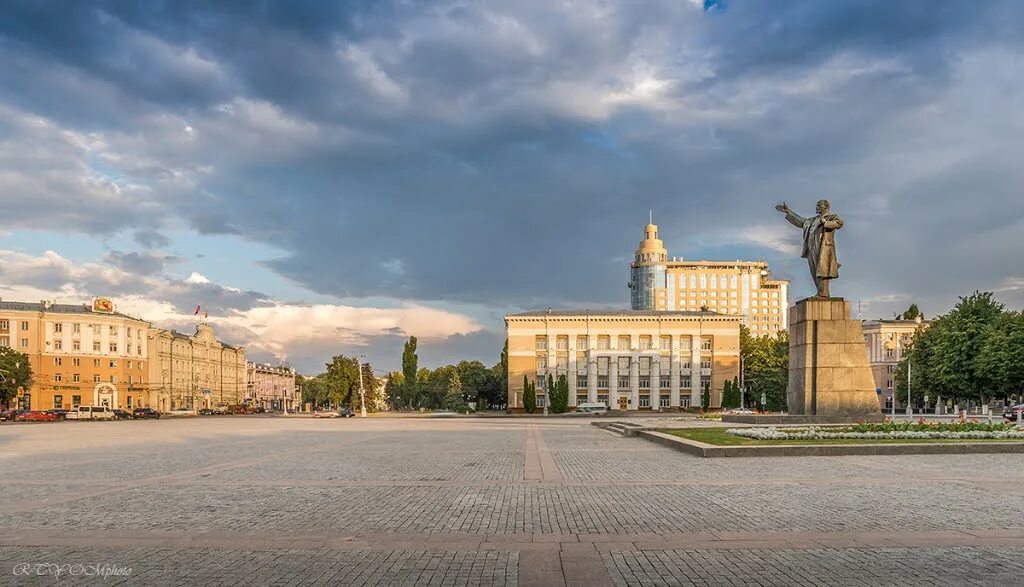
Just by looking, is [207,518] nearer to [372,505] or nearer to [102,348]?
[372,505]

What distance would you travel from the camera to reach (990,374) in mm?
66562

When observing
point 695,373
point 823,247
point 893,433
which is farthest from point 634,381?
point 893,433

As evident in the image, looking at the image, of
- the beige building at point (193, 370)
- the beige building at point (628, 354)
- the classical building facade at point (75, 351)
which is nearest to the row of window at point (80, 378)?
the classical building facade at point (75, 351)

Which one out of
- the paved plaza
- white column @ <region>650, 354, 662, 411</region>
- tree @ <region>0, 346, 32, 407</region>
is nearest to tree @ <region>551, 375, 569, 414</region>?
white column @ <region>650, 354, 662, 411</region>

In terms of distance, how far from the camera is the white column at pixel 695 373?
4796 inches

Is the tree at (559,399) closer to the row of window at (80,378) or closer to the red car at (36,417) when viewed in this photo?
the red car at (36,417)

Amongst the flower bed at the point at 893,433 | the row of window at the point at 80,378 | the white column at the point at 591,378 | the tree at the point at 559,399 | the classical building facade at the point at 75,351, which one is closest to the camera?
the flower bed at the point at 893,433

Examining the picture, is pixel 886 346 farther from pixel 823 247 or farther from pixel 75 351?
pixel 75 351

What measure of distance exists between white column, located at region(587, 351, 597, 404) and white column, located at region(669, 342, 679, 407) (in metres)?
12.2

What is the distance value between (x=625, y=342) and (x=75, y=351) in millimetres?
81617

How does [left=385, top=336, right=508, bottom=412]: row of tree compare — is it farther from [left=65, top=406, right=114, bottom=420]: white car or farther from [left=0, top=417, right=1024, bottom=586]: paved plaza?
[left=0, top=417, right=1024, bottom=586]: paved plaza

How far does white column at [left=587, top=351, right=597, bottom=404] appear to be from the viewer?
400 feet

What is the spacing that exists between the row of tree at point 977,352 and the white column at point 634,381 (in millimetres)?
48336

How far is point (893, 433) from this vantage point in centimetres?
2345
